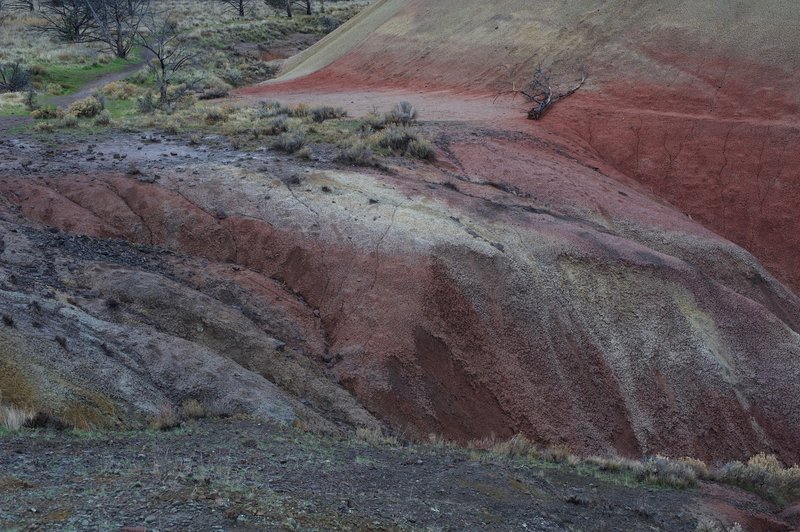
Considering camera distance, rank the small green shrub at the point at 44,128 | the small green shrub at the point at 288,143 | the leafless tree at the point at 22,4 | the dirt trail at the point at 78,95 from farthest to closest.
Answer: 1. the leafless tree at the point at 22,4
2. the dirt trail at the point at 78,95
3. the small green shrub at the point at 44,128
4. the small green shrub at the point at 288,143

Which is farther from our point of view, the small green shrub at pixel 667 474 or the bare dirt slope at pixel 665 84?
the bare dirt slope at pixel 665 84

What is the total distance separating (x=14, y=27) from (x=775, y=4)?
44.8 m

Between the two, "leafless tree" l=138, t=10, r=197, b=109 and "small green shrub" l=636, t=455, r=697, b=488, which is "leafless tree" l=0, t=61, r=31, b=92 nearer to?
"leafless tree" l=138, t=10, r=197, b=109

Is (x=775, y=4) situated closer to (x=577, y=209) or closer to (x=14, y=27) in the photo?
(x=577, y=209)

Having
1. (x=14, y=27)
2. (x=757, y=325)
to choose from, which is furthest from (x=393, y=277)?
(x=14, y=27)

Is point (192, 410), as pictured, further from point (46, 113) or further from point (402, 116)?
point (46, 113)

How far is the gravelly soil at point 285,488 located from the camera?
6285mm

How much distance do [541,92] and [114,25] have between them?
31598mm

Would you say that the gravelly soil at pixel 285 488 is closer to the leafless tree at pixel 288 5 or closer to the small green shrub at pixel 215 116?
the small green shrub at pixel 215 116

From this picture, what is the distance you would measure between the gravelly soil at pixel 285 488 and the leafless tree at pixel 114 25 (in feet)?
118

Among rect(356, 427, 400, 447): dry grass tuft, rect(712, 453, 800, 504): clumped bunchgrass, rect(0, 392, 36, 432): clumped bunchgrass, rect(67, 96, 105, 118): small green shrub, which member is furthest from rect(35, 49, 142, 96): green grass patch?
rect(712, 453, 800, 504): clumped bunchgrass

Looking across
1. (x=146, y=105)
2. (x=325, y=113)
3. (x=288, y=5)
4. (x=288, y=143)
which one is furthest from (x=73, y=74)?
(x=288, y=5)

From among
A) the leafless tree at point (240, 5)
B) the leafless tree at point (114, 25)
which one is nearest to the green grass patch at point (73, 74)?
the leafless tree at point (114, 25)

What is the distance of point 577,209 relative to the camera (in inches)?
722
